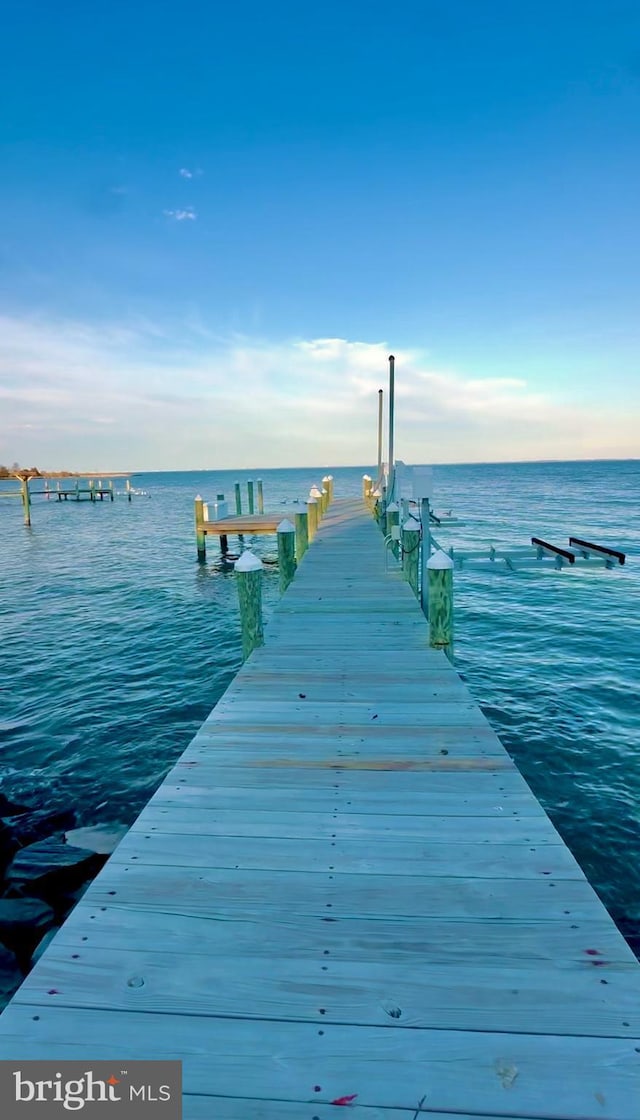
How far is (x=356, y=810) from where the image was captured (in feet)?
12.8

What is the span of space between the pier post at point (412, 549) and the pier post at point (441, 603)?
244 cm

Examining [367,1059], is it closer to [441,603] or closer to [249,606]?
[441,603]

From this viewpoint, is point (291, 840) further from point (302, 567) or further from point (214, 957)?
point (302, 567)

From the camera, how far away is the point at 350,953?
8.76 feet

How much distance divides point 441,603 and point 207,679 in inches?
222

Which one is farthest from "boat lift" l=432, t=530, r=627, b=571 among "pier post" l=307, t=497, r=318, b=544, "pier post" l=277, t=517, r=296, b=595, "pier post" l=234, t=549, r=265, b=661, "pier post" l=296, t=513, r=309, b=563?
"pier post" l=234, t=549, r=265, b=661

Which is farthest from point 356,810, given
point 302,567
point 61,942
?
point 302,567

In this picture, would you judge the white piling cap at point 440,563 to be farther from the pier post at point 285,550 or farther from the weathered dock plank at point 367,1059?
the weathered dock plank at point 367,1059

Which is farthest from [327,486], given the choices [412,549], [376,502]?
[412,549]

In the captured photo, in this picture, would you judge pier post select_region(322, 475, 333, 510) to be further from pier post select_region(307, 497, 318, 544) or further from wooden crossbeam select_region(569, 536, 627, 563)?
wooden crossbeam select_region(569, 536, 627, 563)

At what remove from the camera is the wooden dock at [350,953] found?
6.93 ft

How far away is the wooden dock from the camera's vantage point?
211 centimetres

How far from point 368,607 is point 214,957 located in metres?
6.81

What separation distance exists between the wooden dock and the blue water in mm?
2698
